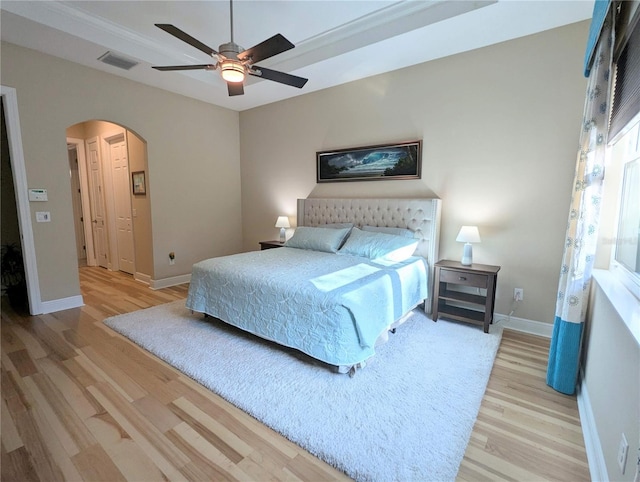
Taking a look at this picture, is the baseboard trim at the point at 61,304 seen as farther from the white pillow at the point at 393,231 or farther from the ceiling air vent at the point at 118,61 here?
the white pillow at the point at 393,231

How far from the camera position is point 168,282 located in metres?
4.64

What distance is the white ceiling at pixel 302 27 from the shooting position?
2611mm

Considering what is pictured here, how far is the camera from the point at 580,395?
1.99 metres

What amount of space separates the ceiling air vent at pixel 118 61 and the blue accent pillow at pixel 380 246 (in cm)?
330

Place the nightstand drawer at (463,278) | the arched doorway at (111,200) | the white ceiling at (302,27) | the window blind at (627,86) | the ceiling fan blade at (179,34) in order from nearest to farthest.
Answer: the window blind at (627,86) < the ceiling fan blade at (179,34) < the white ceiling at (302,27) < the nightstand drawer at (463,278) < the arched doorway at (111,200)

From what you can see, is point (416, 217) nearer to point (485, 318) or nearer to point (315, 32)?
point (485, 318)

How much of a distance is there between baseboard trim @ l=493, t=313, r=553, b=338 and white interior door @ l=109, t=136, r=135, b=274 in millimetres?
5381

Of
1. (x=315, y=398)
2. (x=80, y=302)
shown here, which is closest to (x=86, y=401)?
(x=315, y=398)

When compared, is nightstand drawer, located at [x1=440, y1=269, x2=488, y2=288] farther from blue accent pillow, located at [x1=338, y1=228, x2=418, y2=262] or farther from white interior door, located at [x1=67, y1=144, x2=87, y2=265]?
white interior door, located at [x1=67, y1=144, x2=87, y2=265]

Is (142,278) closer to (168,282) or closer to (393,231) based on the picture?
(168,282)

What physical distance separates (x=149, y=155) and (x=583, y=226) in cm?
491

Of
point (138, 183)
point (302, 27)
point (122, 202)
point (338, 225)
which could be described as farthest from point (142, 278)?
point (302, 27)

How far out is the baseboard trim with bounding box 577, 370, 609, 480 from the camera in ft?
4.63

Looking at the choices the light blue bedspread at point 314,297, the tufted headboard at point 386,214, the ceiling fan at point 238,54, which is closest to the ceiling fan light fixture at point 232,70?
the ceiling fan at point 238,54
